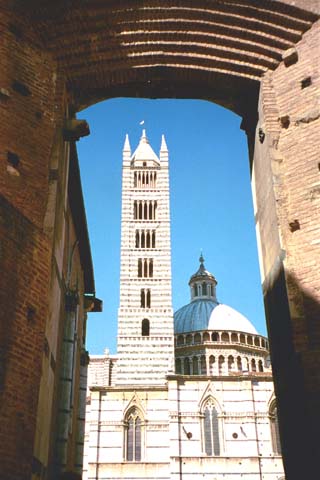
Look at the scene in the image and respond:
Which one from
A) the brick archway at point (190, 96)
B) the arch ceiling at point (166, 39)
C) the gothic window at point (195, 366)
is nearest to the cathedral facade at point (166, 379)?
the gothic window at point (195, 366)

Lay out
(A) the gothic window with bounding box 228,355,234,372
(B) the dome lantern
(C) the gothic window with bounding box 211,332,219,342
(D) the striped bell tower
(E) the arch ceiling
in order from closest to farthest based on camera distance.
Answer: (E) the arch ceiling < (D) the striped bell tower < (A) the gothic window with bounding box 228,355,234,372 < (C) the gothic window with bounding box 211,332,219,342 < (B) the dome lantern

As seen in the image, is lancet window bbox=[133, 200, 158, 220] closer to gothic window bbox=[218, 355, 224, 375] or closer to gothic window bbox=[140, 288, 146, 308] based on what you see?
gothic window bbox=[140, 288, 146, 308]

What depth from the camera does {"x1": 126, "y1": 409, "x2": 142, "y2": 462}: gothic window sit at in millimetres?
33250

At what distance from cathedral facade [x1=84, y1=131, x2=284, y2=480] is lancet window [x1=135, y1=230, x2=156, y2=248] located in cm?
10

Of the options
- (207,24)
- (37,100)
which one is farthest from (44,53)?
(207,24)

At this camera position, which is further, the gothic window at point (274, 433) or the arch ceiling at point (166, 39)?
the gothic window at point (274, 433)

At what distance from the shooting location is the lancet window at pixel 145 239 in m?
50.6

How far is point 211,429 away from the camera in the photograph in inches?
1307

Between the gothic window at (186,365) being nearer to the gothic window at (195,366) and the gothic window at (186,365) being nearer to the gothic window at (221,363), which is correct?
the gothic window at (195,366)

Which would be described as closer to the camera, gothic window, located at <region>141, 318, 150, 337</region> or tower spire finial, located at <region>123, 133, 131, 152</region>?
gothic window, located at <region>141, 318, 150, 337</region>

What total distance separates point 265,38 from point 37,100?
126 inches

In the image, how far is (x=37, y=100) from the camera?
21.7 feet

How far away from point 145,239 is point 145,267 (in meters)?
2.92

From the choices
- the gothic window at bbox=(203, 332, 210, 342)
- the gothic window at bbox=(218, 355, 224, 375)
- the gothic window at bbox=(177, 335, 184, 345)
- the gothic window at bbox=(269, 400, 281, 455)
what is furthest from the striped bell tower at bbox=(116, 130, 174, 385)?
the gothic window at bbox=(269, 400, 281, 455)
